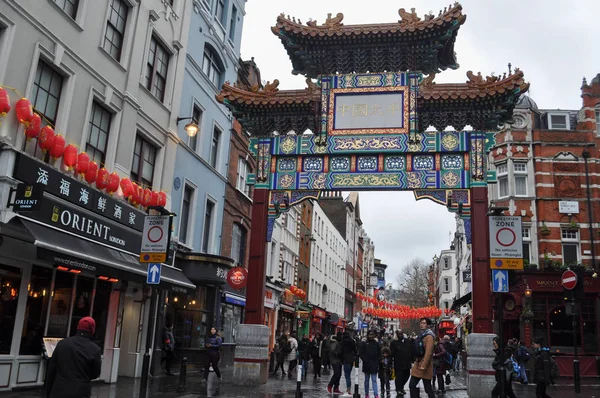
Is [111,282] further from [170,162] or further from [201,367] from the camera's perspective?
[201,367]

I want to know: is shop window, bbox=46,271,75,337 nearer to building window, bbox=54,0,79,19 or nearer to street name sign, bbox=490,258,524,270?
building window, bbox=54,0,79,19

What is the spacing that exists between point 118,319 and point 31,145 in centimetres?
635

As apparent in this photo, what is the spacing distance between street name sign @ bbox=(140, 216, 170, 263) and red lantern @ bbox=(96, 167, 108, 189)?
4.49 metres

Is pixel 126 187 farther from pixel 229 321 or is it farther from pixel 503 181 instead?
pixel 503 181

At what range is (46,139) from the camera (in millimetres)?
12859

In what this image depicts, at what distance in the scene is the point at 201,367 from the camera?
22.2 meters

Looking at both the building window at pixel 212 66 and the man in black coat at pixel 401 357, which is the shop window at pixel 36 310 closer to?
the man in black coat at pixel 401 357

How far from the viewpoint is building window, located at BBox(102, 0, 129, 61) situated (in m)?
16.8

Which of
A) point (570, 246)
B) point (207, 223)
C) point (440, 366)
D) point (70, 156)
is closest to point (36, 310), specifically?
point (70, 156)

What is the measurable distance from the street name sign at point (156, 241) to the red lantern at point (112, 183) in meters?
4.86

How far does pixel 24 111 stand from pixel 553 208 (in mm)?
29078

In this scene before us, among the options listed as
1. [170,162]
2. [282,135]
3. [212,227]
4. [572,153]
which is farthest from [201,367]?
[572,153]

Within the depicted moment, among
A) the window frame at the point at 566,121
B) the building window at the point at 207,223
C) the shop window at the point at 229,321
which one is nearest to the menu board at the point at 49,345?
the building window at the point at 207,223

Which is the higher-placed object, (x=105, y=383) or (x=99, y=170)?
(x=99, y=170)
